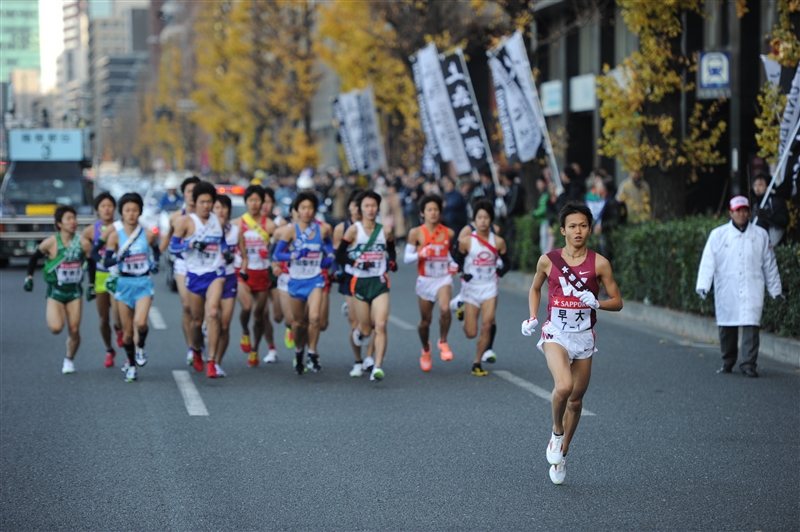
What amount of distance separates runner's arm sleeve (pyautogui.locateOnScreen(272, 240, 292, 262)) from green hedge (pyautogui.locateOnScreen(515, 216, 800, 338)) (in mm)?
5193

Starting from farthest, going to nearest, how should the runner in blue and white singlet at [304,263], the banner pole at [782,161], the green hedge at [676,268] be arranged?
the banner pole at [782,161]
the green hedge at [676,268]
the runner in blue and white singlet at [304,263]

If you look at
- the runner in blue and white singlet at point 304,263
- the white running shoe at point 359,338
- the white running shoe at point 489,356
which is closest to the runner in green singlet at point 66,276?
the runner in blue and white singlet at point 304,263

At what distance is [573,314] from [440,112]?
17.0 meters

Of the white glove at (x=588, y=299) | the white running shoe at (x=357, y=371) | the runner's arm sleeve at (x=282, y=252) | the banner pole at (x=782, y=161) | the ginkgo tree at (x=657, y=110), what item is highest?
the ginkgo tree at (x=657, y=110)

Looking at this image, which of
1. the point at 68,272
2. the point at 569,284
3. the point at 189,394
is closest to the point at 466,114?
the point at 68,272

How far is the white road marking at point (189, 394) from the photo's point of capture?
9.18 metres

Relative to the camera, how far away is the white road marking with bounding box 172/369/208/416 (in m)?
9.18

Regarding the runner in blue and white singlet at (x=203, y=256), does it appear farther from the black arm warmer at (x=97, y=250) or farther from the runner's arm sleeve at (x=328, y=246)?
the runner's arm sleeve at (x=328, y=246)

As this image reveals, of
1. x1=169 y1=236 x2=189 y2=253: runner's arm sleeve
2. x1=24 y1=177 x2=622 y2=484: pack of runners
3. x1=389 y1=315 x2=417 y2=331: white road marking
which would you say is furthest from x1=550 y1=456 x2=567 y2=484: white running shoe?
x1=389 y1=315 x2=417 y2=331: white road marking

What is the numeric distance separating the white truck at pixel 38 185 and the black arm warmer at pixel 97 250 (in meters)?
14.4

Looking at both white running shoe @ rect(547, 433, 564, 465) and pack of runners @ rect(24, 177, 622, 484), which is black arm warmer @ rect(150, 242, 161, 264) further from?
white running shoe @ rect(547, 433, 564, 465)

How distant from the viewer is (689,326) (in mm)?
13914

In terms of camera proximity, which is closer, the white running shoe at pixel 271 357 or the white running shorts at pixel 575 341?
the white running shorts at pixel 575 341

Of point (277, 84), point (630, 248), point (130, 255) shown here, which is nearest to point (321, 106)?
point (277, 84)
